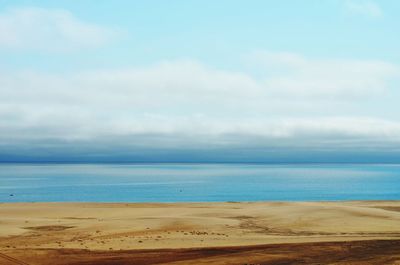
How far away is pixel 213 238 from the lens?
27531 mm

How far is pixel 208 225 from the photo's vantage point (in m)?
33.5

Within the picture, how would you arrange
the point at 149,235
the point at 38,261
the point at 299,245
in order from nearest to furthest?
the point at 38,261 < the point at 299,245 < the point at 149,235

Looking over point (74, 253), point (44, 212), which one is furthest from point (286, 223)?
point (44, 212)

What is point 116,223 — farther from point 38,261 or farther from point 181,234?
point 38,261

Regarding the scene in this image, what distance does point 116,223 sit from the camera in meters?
34.0

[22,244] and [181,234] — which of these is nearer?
[22,244]

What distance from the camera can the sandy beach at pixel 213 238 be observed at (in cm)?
2198

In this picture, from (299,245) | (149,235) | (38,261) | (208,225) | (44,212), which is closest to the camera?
(38,261)

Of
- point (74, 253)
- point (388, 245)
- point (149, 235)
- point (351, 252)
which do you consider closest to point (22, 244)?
point (74, 253)

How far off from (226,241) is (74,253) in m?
7.54

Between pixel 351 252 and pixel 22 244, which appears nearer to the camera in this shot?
pixel 351 252

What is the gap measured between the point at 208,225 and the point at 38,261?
14.1 meters

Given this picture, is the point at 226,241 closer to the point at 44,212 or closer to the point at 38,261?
the point at 38,261

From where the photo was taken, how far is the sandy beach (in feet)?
72.1
